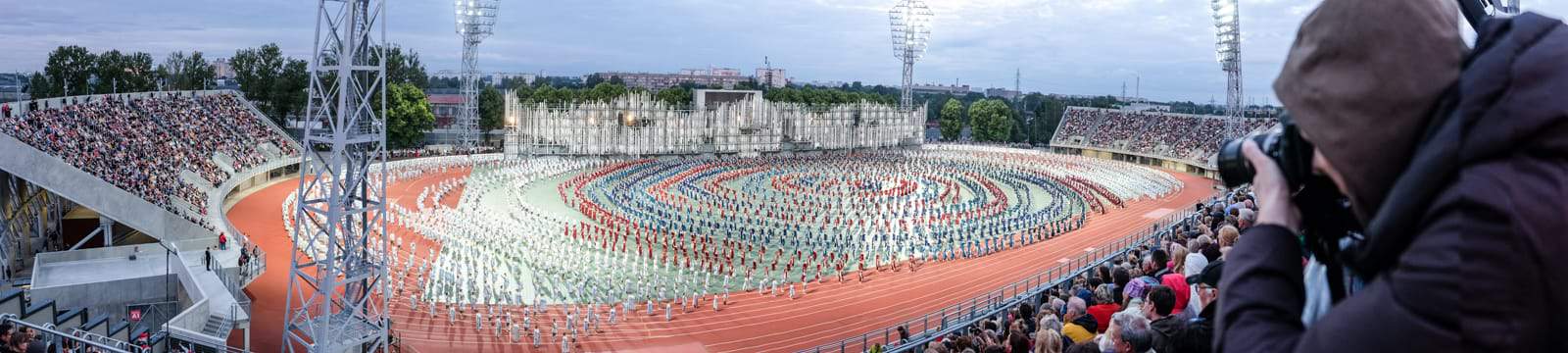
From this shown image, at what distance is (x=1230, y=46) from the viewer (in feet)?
152

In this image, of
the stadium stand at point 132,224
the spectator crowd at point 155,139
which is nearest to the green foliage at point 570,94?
the spectator crowd at point 155,139

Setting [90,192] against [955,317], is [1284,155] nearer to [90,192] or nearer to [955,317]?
[955,317]

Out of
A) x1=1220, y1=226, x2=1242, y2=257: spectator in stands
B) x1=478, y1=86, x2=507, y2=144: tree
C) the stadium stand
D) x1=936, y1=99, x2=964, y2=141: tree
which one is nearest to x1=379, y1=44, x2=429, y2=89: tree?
x1=478, y1=86, x2=507, y2=144: tree

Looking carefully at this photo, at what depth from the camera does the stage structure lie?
57.0 m

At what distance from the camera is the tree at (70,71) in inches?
1991

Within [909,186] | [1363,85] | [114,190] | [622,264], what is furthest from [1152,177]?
[1363,85]

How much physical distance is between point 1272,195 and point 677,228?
29609 mm

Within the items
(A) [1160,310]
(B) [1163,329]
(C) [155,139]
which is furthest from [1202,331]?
(C) [155,139]

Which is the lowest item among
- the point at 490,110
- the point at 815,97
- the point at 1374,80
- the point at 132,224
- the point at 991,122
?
the point at 132,224

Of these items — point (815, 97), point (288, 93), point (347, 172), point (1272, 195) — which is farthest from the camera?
point (815, 97)

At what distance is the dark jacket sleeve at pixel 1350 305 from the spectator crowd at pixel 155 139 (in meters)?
29.0

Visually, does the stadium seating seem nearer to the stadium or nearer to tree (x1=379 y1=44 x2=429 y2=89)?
the stadium

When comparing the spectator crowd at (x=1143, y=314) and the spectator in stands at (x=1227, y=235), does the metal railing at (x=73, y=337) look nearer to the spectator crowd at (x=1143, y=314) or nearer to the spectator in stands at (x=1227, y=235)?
the spectator crowd at (x=1143, y=314)

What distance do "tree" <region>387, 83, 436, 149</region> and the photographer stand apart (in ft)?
185
